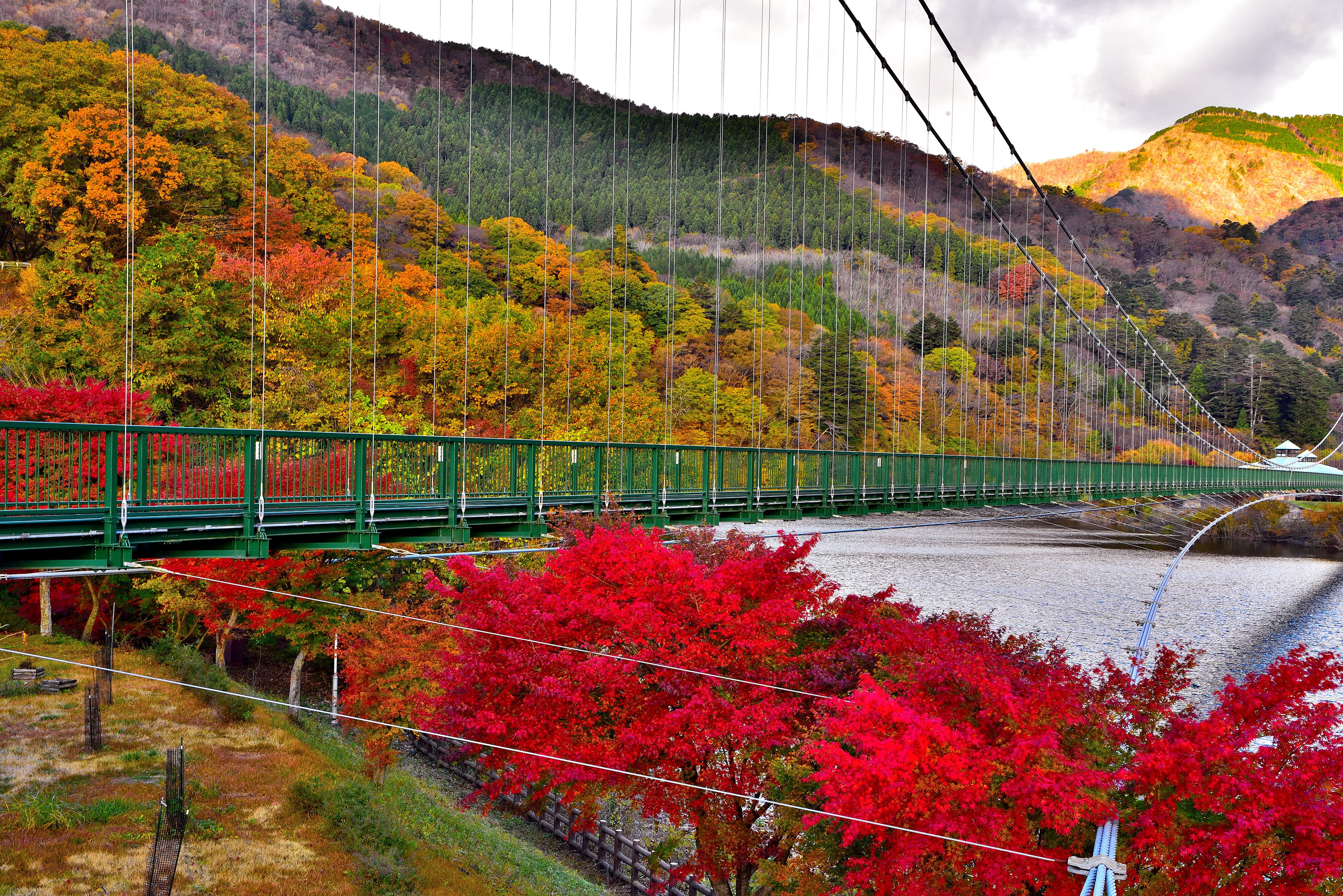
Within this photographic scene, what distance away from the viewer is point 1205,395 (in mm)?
99562

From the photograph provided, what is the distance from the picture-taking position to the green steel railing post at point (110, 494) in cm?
1015

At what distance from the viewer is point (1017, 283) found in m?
92.3

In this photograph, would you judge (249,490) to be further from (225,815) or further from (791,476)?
(791,476)

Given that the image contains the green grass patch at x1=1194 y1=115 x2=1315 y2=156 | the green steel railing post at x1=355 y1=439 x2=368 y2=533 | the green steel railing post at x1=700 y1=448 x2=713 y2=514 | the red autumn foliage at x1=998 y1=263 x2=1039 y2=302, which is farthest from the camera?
the green grass patch at x1=1194 y1=115 x2=1315 y2=156

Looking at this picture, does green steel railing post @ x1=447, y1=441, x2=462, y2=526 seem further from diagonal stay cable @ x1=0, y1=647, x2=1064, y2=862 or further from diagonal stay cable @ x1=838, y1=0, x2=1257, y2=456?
diagonal stay cable @ x1=838, y1=0, x2=1257, y2=456

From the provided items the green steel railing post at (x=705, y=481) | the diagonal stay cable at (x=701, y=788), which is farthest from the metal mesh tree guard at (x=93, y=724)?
the green steel railing post at (x=705, y=481)

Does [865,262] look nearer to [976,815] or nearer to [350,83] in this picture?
[350,83]

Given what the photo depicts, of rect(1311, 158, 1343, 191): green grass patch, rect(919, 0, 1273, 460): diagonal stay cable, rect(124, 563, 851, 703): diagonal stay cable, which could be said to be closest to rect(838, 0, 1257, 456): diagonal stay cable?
rect(919, 0, 1273, 460): diagonal stay cable

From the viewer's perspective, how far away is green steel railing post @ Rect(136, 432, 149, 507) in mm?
10758

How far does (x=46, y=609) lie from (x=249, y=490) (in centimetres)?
1677

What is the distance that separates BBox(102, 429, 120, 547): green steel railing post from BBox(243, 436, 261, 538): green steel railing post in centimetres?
150

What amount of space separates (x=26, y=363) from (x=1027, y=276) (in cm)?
8195

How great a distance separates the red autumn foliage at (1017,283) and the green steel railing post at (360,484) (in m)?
83.0

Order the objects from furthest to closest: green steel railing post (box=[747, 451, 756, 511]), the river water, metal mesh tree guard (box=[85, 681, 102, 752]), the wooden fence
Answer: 1. the river water
2. green steel railing post (box=[747, 451, 756, 511])
3. metal mesh tree guard (box=[85, 681, 102, 752])
4. the wooden fence
